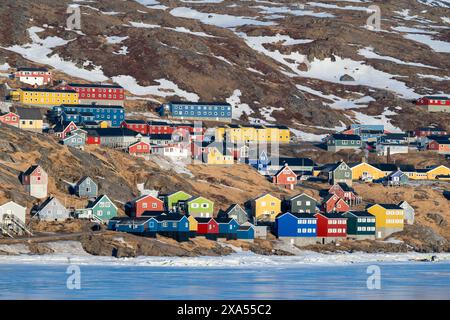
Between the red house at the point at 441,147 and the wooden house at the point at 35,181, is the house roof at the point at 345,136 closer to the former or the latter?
the red house at the point at 441,147

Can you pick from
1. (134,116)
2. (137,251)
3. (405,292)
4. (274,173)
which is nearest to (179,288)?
(405,292)

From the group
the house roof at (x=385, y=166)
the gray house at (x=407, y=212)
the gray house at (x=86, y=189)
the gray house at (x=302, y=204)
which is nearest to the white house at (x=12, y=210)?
the gray house at (x=86, y=189)

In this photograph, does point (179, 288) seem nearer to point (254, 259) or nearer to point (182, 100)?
point (254, 259)

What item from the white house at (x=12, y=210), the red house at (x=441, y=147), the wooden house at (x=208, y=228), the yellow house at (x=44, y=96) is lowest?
the red house at (x=441, y=147)

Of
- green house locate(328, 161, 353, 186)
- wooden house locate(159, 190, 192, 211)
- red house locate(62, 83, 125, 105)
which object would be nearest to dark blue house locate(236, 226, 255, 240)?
wooden house locate(159, 190, 192, 211)

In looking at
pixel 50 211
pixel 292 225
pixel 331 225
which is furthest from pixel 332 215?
pixel 50 211
